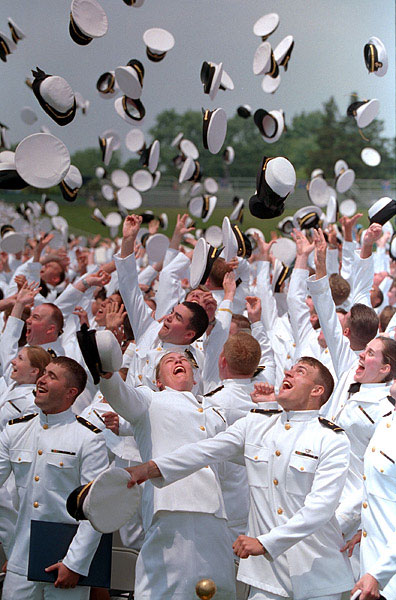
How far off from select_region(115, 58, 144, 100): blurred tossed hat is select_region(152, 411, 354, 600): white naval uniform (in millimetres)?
4072

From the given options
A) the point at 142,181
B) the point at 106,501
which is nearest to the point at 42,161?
the point at 106,501

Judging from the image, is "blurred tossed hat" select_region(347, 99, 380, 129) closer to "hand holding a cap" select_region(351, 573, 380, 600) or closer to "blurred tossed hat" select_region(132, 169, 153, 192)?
"blurred tossed hat" select_region(132, 169, 153, 192)

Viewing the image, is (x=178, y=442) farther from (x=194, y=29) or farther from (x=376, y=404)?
(x=194, y=29)

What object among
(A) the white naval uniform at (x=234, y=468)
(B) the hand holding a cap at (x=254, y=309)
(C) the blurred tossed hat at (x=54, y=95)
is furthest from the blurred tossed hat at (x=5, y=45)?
(A) the white naval uniform at (x=234, y=468)

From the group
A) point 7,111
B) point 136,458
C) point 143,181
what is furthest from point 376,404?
point 7,111

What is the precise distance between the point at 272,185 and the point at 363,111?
383 cm

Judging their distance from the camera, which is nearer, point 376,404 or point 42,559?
point 42,559

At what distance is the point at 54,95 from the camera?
4.73 meters

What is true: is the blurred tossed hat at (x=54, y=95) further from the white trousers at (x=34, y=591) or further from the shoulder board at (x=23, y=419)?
the white trousers at (x=34, y=591)

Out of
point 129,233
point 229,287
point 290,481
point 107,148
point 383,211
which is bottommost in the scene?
point 290,481

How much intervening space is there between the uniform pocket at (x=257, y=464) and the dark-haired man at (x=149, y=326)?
112 centimetres

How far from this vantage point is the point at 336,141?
125 ft

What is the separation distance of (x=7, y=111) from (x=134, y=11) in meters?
4.83

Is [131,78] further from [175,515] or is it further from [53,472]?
[175,515]
